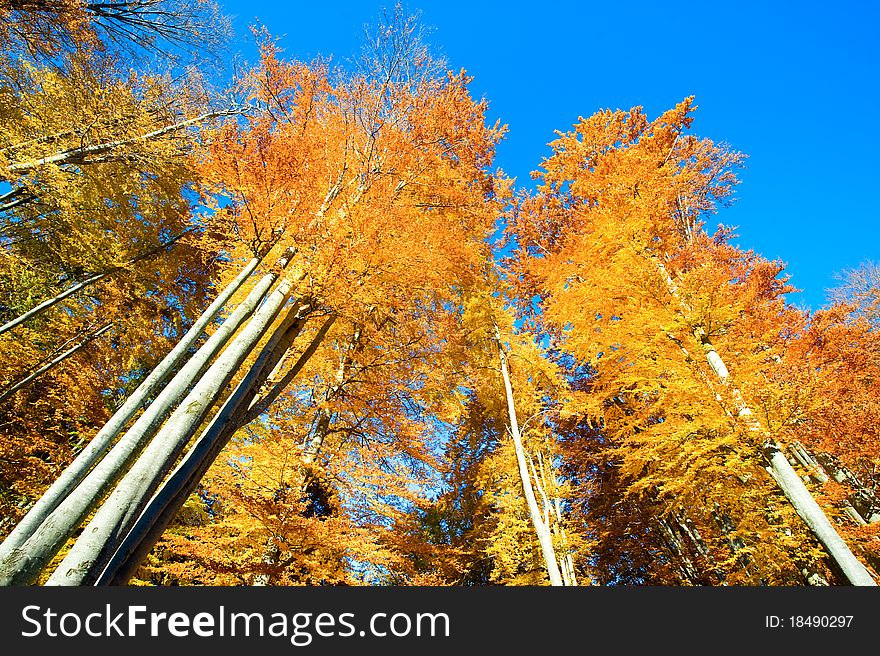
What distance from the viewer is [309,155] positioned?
746cm

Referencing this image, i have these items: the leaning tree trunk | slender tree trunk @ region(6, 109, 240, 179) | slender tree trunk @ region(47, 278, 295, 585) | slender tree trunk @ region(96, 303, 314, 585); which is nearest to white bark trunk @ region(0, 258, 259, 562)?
slender tree trunk @ region(47, 278, 295, 585)

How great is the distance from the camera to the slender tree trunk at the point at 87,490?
2604 millimetres

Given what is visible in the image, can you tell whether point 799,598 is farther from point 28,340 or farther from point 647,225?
point 28,340

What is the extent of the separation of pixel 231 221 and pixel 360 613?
629 cm

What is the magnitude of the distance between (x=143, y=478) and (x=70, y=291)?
8659 mm

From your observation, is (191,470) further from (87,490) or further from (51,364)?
(51,364)

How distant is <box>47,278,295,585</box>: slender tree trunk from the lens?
2889mm

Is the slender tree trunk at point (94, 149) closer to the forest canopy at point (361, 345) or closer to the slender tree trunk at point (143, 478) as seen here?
the forest canopy at point (361, 345)

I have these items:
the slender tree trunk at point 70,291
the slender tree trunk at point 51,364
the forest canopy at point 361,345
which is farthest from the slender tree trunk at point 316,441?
the slender tree trunk at point 70,291

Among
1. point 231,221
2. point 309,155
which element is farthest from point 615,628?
point 309,155

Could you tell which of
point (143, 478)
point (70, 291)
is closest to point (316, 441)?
point (143, 478)

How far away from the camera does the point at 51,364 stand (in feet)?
28.7

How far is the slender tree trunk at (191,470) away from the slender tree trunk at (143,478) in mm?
278

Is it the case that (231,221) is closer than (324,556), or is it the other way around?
(324,556)
